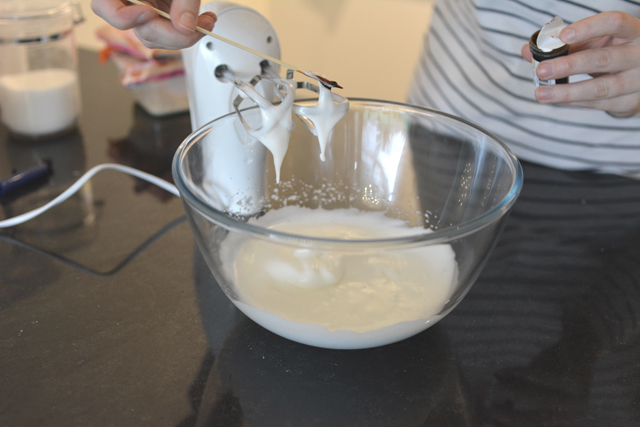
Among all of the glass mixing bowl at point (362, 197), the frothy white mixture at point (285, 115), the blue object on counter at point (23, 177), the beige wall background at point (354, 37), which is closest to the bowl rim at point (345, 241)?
the glass mixing bowl at point (362, 197)

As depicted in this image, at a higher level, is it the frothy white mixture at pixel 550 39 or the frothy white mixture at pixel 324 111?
the frothy white mixture at pixel 550 39

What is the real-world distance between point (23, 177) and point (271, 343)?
56 cm

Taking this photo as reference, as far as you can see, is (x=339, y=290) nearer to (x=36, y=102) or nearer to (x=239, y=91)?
(x=239, y=91)

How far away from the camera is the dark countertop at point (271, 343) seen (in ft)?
1.57

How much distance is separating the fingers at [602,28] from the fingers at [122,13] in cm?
48

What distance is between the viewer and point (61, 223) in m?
0.77

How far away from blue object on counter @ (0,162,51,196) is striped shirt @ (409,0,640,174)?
781mm

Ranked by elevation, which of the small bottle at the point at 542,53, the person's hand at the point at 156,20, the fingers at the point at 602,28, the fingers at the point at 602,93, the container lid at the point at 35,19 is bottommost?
the container lid at the point at 35,19

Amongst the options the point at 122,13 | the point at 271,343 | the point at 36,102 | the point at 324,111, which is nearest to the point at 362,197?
the point at 324,111

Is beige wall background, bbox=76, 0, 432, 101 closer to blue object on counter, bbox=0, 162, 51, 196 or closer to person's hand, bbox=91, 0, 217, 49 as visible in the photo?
blue object on counter, bbox=0, 162, 51, 196

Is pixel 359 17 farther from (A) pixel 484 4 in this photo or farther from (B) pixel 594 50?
(B) pixel 594 50

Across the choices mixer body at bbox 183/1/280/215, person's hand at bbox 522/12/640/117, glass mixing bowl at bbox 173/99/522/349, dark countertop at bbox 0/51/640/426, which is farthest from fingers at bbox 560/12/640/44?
mixer body at bbox 183/1/280/215

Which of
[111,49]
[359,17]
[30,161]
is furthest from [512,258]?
[359,17]

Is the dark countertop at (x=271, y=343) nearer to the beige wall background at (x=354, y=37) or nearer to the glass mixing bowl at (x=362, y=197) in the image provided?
the glass mixing bowl at (x=362, y=197)
